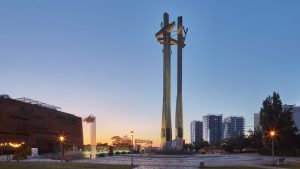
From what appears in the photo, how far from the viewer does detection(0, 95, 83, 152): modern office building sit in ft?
259

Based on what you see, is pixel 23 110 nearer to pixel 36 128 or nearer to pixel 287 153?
pixel 36 128

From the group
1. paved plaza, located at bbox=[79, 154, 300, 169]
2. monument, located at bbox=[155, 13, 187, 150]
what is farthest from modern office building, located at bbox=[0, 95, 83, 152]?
paved plaza, located at bbox=[79, 154, 300, 169]

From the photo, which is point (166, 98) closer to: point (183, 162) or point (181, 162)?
point (183, 162)

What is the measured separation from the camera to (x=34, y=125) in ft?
294

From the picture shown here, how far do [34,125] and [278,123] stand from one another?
4831 centimetres

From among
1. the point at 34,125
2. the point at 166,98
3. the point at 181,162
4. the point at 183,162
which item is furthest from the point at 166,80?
the point at 34,125

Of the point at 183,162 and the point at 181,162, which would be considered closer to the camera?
the point at 181,162

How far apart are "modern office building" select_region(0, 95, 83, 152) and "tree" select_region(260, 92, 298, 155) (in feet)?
130

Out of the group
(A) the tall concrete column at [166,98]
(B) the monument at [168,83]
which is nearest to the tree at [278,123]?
(B) the monument at [168,83]

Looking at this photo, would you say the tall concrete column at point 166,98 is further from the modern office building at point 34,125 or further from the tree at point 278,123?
the modern office building at point 34,125

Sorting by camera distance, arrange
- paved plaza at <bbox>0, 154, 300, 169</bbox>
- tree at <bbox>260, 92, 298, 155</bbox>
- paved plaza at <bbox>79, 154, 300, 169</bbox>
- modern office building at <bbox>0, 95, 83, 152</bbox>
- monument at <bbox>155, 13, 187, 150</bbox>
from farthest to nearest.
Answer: tree at <bbox>260, 92, 298, 155</bbox>, modern office building at <bbox>0, 95, 83, 152</bbox>, monument at <bbox>155, 13, 187, 150</bbox>, paved plaza at <bbox>0, 154, 300, 169</bbox>, paved plaza at <bbox>79, 154, 300, 169</bbox>

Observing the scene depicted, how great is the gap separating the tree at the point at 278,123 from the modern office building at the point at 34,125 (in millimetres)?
39481

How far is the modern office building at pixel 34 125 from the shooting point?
7894 cm

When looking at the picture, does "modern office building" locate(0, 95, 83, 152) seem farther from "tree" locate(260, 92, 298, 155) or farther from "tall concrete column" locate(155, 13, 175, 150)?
"tree" locate(260, 92, 298, 155)
